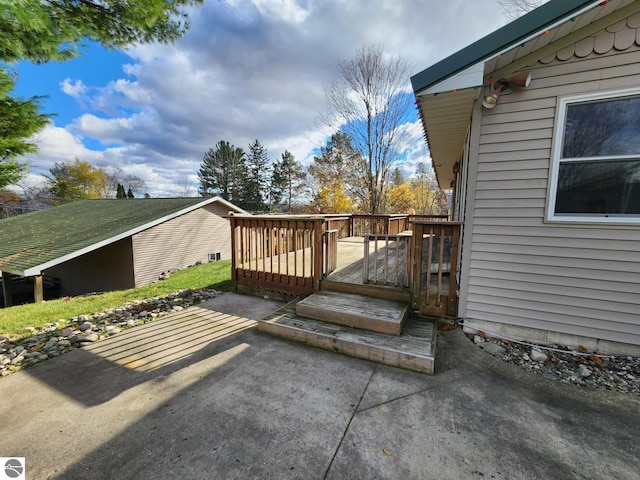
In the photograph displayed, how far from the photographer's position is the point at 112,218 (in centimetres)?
1227

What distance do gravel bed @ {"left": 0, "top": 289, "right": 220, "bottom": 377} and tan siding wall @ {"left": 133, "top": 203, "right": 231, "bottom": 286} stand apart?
7.36 m

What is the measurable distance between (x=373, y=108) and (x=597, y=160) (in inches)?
543

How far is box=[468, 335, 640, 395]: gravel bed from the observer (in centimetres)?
244

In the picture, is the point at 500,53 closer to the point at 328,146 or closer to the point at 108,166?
the point at 328,146

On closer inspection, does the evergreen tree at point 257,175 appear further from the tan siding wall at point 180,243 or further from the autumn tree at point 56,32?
the autumn tree at point 56,32

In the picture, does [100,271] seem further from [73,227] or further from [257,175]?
[257,175]

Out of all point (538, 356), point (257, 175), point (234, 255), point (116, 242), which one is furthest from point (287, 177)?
point (538, 356)

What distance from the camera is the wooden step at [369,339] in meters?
2.61

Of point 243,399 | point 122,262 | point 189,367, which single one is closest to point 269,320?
point 189,367

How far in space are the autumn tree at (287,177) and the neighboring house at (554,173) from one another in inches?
1212

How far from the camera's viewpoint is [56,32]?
11.3ft

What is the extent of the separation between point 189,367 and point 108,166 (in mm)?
45342

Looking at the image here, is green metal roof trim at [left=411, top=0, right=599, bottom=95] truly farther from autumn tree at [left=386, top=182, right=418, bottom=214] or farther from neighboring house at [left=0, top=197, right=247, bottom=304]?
autumn tree at [left=386, top=182, right=418, bottom=214]

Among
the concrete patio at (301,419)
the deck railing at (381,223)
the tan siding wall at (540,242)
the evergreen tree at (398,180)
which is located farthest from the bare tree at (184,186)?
the tan siding wall at (540,242)
